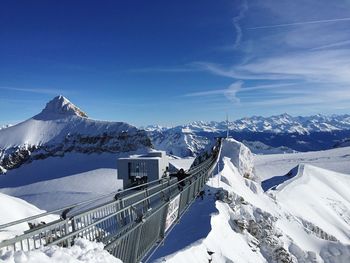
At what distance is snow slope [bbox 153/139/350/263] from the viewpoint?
14.9 metres

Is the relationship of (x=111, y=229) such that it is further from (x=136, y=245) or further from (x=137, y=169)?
(x=137, y=169)

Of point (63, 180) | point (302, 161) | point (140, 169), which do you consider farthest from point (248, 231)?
point (302, 161)

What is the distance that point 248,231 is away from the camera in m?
21.9

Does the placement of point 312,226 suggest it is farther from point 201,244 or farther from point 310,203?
point 201,244

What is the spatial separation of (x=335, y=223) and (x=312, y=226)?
35.1 ft

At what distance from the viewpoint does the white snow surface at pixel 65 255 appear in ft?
16.2

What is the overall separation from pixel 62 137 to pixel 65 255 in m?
165

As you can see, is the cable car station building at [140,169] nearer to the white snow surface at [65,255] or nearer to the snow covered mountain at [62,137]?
the white snow surface at [65,255]

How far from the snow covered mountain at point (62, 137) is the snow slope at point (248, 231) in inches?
3865

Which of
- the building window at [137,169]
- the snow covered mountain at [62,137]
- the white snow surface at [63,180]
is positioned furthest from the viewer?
the snow covered mountain at [62,137]

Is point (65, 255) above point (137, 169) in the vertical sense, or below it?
above

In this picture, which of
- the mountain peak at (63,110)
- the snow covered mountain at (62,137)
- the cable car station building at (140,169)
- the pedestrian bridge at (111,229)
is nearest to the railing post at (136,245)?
the pedestrian bridge at (111,229)

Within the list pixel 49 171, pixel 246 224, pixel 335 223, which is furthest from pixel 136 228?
pixel 49 171

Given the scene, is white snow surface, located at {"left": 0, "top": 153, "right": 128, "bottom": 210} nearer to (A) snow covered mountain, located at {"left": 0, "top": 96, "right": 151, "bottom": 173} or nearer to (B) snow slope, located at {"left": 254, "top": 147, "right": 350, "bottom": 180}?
(A) snow covered mountain, located at {"left": 0, "top": 96, "right": 151, "bottom": 173}
